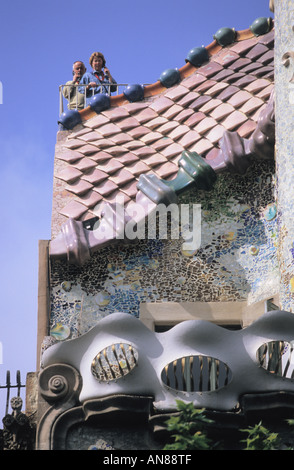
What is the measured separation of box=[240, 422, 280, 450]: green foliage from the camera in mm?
9375

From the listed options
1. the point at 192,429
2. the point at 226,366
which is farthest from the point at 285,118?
the point at 192,429

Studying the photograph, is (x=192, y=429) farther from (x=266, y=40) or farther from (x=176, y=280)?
(x=266, y=40)

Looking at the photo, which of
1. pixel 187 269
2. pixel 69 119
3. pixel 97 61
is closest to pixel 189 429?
pixel 187 269

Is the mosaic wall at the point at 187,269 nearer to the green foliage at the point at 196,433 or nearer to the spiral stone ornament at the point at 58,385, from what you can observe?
the spiral stone ornament at the point at 58,385

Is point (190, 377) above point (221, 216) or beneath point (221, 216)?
beneath

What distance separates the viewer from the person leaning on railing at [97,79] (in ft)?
47.0

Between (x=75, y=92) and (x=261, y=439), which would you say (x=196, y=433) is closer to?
(x=261, y=439)

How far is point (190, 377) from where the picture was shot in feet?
32.3

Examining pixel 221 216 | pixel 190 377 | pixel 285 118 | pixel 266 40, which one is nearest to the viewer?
pixel 190 377

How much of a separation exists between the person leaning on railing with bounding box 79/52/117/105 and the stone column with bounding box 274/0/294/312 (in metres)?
3.14

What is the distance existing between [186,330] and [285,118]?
2.82 m

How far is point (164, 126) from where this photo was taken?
13281 millimetres

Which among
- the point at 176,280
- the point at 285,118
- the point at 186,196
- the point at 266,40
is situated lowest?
the point at 176,280

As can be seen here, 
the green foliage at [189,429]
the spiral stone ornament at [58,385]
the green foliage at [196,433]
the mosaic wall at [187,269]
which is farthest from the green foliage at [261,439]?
the mosaic wall at [187,269]
